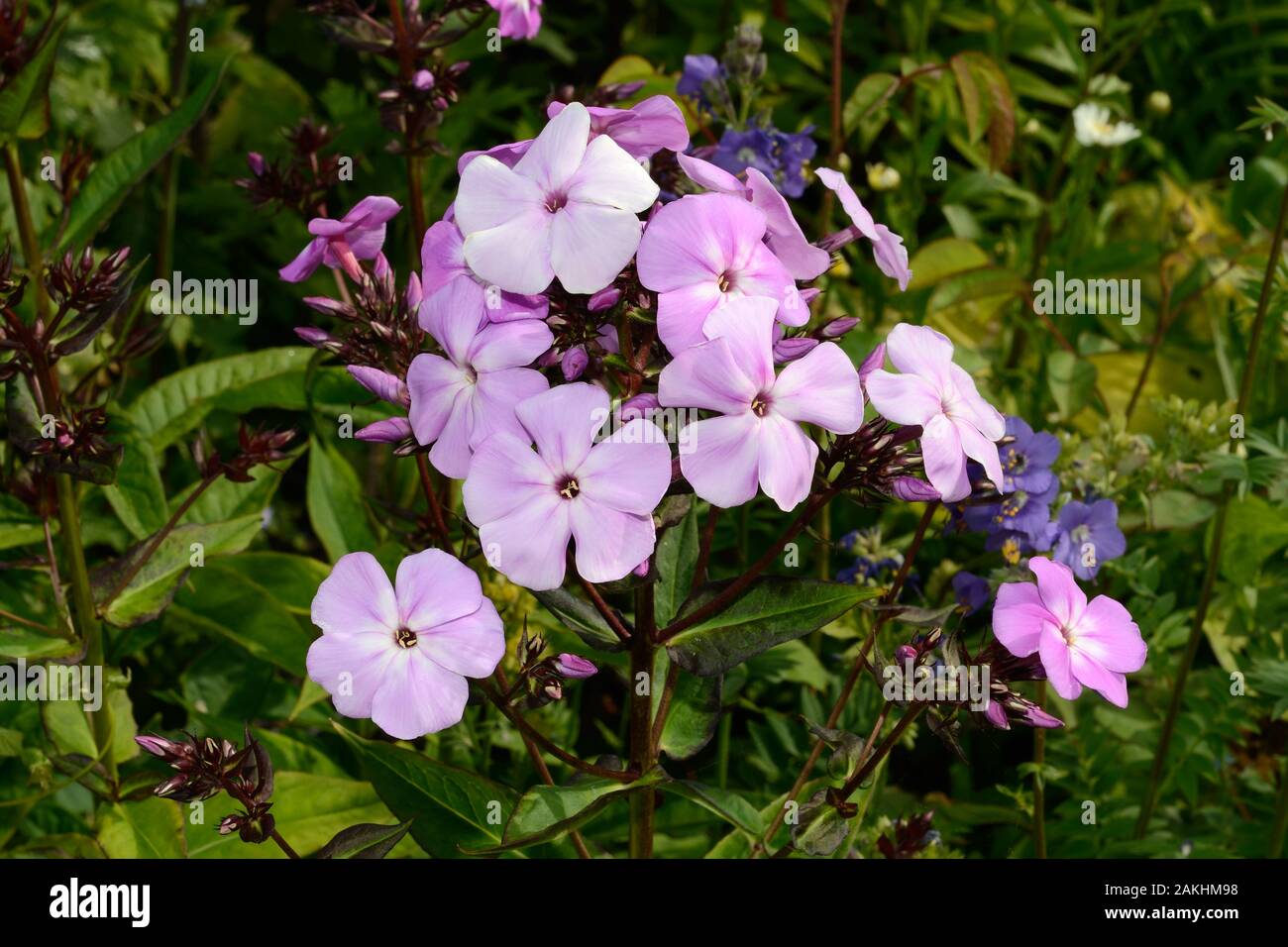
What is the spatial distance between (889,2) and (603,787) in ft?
8.83

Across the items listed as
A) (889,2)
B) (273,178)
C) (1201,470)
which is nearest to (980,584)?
(1201,470)

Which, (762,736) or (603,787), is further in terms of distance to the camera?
(762,736)

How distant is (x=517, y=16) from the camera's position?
189 cm

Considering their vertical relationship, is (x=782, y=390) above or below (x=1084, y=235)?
below

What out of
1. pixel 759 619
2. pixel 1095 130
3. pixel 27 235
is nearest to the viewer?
pixel 759 619

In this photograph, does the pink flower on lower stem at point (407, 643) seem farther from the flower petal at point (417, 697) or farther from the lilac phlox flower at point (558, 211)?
the lilac phlox flower at point (558, 211)

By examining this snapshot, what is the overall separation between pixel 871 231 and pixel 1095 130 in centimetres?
198

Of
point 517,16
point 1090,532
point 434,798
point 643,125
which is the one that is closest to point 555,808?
point 434,798

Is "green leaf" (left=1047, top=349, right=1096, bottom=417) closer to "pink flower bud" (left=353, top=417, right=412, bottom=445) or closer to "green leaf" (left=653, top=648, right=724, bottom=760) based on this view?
"green leaf" (left=653, top=648, right=724, bottom=760)

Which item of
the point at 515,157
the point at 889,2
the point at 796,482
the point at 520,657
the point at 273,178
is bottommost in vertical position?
the point at 520,657

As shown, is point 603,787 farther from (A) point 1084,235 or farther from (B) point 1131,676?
(A) point 1084,235

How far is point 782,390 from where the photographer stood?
115cm

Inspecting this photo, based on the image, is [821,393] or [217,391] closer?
[821,393]

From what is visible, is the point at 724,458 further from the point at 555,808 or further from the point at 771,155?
the point at 771,155
